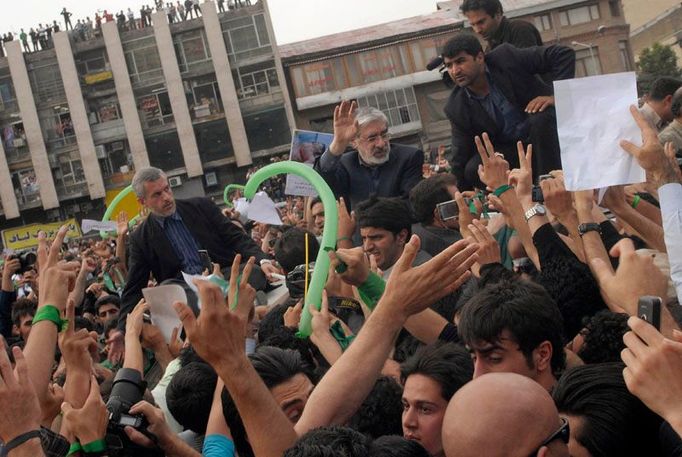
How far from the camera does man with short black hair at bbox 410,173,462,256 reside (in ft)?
17.3

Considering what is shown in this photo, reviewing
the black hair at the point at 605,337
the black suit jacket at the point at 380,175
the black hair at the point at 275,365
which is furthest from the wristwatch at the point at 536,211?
the black suit jacket at the point at 380,175

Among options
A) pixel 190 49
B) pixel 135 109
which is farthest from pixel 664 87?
pixel 190 49

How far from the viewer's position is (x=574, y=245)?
13.1ft

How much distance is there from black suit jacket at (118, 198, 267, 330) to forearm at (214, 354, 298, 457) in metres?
3.71

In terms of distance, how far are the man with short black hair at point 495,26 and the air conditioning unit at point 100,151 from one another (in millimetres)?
45987

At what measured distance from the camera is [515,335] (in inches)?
121

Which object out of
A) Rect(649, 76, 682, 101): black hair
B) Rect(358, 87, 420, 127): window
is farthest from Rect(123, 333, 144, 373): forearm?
Rect(358, 87, 420, 127): window

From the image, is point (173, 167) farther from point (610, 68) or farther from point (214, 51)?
point (610, 68)

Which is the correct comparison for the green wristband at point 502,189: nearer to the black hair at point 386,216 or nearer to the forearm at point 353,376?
the black hair at point 386,216

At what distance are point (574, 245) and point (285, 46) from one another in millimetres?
48903

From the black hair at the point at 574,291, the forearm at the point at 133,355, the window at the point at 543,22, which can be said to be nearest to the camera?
the black hair at the point at 574,291

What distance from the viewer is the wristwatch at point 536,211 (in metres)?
3.98

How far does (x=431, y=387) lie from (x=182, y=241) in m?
3.66

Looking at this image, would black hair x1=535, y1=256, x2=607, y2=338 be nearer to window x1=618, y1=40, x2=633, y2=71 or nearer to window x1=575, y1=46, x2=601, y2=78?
window x1=575, y1=46, x2=601, y2=78
